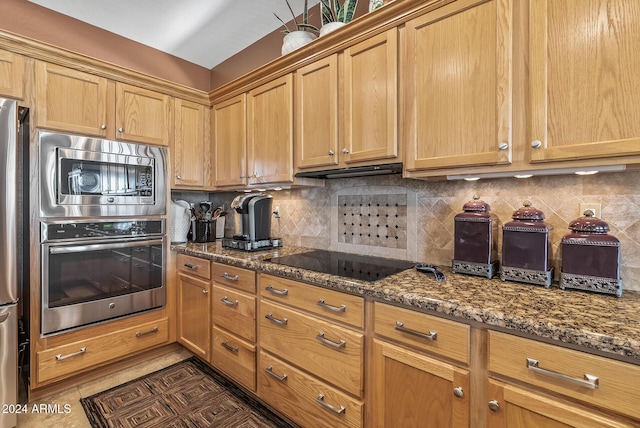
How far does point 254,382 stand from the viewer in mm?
1819

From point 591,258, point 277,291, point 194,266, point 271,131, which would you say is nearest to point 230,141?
point 271,131

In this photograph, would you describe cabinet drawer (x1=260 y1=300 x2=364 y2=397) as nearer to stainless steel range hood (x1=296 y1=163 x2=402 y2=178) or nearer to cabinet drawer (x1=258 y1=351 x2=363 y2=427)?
cabinet drawer (x1=258 y1=351 x2=363 y2=427)

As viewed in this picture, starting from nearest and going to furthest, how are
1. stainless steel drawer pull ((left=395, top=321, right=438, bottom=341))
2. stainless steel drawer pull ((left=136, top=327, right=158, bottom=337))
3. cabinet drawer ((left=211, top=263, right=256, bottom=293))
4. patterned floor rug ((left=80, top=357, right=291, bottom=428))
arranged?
1. stainless steel drawer pull ((left=395, top=321, right=438, bottom=341))
2. patterned floor rug ((left=80, top=357, right=291, bottom=428))
3. cabinet drawer ((left=211, top=263, right=256, bottom=293))
4. stainless steel drawer pull ((left=136, top=327, right=158, bottom=337))

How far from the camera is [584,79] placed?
3.43 feet

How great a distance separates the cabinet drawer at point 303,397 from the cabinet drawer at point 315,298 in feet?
1.16

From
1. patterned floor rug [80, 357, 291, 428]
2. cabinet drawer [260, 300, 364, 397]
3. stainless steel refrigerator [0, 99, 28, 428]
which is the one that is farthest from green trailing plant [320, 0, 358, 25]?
patterned floor rug [80, 357, 291, 428]

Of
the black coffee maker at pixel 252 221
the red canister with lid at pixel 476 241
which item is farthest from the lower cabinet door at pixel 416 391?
the black coffee maker at pixel 252 221

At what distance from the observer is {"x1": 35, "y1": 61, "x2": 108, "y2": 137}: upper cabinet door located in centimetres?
192

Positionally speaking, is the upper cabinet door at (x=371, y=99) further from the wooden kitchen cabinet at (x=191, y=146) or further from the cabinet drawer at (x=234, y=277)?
the wooden kitchen cabinet at (x=191, y=146)

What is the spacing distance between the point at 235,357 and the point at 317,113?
5.51 feet

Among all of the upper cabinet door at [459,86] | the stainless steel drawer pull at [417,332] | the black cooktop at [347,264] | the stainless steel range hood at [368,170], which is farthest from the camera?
the stainless steel range hood at [368,170]

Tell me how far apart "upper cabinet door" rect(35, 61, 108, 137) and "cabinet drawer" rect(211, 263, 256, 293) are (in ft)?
4.36

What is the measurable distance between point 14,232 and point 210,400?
1.54m

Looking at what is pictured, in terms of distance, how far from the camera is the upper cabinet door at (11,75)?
1782mm
